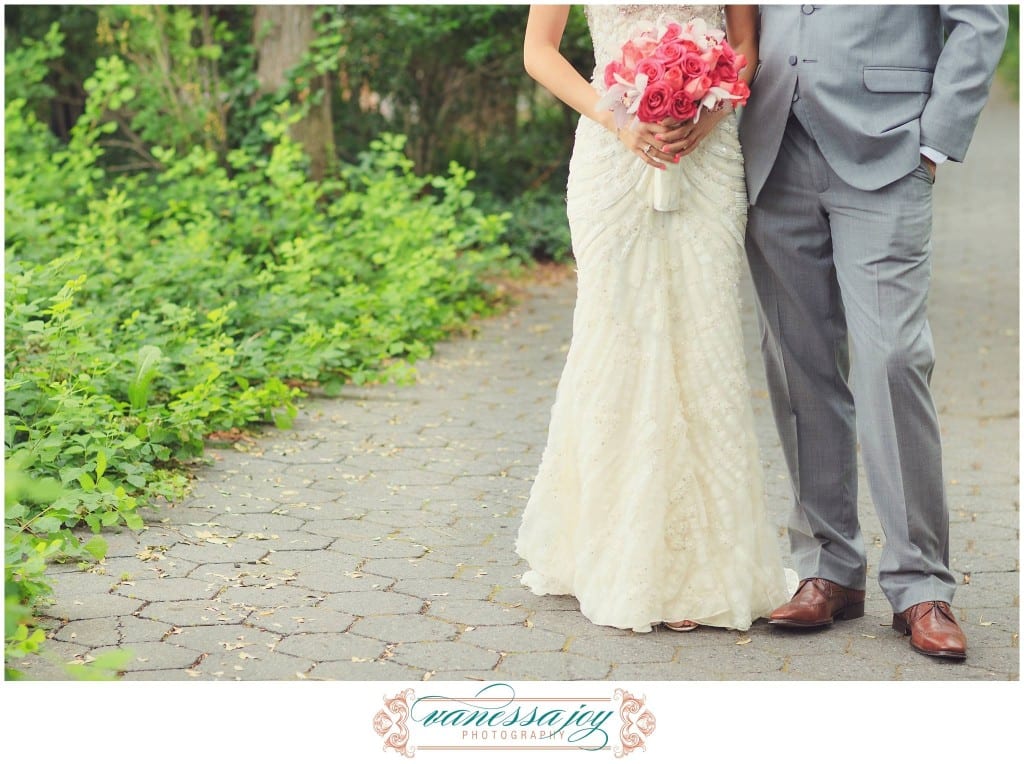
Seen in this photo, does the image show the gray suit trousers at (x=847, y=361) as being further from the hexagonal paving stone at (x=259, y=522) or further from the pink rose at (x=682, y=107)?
the hexagonal paving stone at (x=259, y=522)

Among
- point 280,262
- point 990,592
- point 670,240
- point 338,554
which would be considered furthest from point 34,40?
point 990,592

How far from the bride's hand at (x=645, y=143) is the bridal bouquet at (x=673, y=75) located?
0.18 feet

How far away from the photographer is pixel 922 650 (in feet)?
11.3

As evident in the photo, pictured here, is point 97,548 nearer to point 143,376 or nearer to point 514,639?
point 514,639

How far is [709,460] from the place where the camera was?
3.63 meters

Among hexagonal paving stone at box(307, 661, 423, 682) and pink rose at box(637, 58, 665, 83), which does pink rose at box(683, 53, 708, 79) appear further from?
hexagonal paving stone at box(307, 661, 423, 682)

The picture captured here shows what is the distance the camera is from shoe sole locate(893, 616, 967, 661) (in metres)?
3.39

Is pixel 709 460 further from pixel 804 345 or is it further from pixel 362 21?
pixel 362 21

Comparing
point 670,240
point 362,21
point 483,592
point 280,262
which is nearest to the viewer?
point 670,240

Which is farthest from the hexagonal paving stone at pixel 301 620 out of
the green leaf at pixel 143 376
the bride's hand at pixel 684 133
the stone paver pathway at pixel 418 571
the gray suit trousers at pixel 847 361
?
the green leaf at pixel 143 376

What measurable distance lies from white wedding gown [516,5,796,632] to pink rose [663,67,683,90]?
0.34m

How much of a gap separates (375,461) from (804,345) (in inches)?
90.8

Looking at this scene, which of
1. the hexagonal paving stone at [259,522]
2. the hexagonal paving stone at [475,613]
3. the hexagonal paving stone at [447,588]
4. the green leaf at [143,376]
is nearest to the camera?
the hexagonal paving stone at [475,613]

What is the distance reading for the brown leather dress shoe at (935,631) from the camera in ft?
11.1
